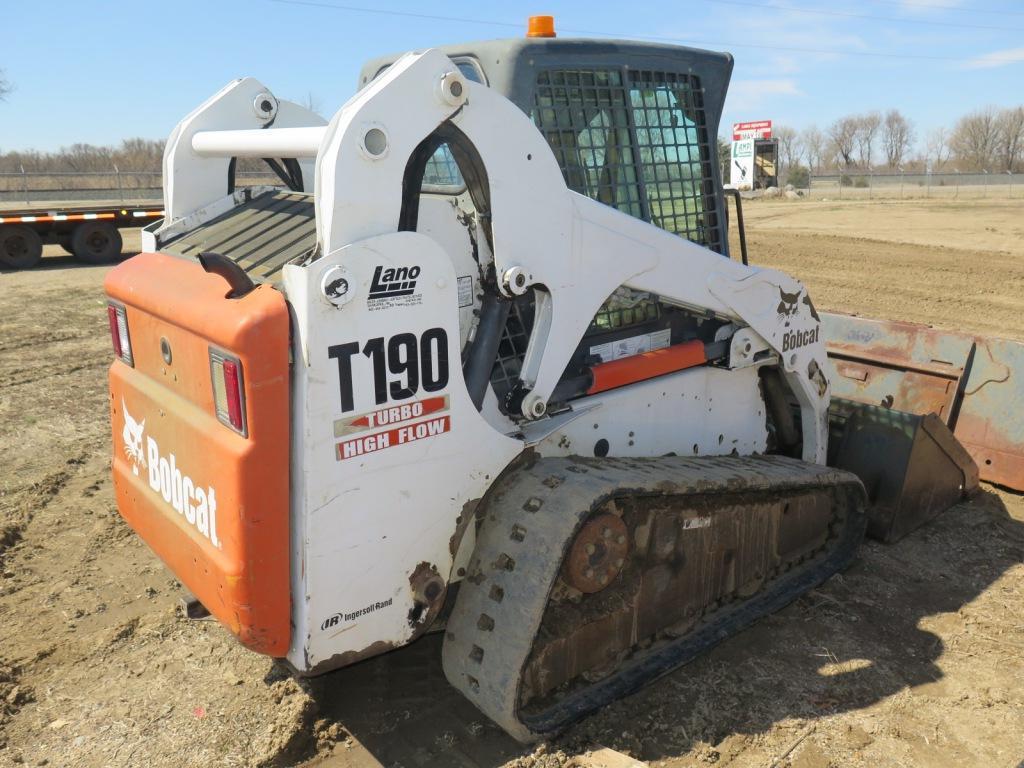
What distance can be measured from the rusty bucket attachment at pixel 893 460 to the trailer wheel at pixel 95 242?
50.2ft

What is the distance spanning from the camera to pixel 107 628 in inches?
159

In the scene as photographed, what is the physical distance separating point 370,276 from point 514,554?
3.52ft

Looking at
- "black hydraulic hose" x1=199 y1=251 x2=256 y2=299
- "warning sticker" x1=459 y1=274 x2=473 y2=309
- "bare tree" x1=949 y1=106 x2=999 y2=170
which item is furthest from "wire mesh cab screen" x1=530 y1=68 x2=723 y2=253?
"bare tree" x1=949 y1=106 x2=999 y2=170

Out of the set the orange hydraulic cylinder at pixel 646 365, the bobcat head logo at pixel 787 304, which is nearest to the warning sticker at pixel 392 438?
the orange hydraulic cylinder at pixel 646 365

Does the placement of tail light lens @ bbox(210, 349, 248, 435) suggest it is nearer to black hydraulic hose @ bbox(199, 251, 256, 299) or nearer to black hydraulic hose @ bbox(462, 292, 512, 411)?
black hydraulic hose @ bbox(199, 251, 256, 299)

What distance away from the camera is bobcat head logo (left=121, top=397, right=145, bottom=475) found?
3525 millimetres

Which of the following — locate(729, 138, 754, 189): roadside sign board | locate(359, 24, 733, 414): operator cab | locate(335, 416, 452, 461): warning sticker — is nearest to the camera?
locate(335, 416, 452, 461): warning sticker

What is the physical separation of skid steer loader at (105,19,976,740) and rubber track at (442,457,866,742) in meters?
0.01

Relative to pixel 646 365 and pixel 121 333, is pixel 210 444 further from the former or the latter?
pixel 646 365

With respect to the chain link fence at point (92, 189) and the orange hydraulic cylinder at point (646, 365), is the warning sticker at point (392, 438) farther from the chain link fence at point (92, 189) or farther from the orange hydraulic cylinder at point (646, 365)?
the chain link fence at point (92, 189)

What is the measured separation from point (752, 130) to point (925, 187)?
41.1ft

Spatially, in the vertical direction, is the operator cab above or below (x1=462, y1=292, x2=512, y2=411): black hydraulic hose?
above

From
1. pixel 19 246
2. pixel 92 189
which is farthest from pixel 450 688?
pixel 92 189

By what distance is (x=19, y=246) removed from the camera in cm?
1566
